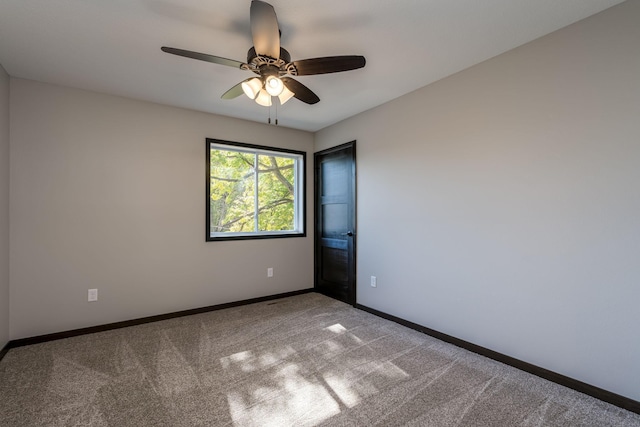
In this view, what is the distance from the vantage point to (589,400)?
1.84 meters

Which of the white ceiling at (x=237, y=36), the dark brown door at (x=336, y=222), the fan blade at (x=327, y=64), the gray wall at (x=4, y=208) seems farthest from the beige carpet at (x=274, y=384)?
the white ceiling at (x=237, y=36)

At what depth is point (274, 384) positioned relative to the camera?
2.03 m

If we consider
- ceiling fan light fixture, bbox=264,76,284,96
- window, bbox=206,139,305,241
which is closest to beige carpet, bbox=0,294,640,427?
window, bbox=206,139,305,241

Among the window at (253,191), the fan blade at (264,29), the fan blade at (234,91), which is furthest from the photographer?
the window at (253,191)

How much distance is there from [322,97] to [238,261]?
226cm

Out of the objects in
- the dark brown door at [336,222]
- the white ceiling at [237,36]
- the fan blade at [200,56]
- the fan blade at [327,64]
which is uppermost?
the white ceiling at [237,36]

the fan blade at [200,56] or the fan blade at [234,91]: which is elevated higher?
the fan blade at [234,91]

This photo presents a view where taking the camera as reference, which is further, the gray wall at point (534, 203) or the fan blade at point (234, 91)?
the fan blade at point (234, 91)

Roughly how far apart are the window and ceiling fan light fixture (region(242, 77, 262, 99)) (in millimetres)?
1719

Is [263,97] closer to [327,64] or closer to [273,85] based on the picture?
[273,85]

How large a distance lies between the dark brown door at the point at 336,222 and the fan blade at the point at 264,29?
215 centimetres

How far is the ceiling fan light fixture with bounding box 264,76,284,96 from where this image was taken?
189 centimetres

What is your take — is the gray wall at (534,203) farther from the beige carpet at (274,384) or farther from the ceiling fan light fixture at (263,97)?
the ceiling fan light fixture at (263,97)

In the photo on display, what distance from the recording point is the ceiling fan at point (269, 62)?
1571 millimetres
